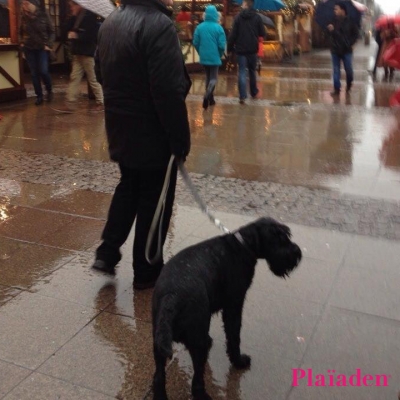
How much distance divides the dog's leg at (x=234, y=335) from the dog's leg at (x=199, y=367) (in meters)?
0.31

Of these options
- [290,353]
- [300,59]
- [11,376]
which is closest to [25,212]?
[11,376]

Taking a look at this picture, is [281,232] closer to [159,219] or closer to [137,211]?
[159,219]

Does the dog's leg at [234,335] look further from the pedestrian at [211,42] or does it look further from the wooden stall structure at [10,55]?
the wooden stall structure at [10,55]

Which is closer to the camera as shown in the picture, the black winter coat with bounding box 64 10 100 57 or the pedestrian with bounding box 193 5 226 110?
the black winter coat with bounding box 64 10 100 57

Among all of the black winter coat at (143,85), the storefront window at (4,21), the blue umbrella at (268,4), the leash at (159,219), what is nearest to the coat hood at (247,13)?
the storefront window at (4,21)

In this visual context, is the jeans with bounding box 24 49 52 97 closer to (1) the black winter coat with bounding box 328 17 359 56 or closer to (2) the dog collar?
(1) the black winter coat with bounding box 328 17 359 56

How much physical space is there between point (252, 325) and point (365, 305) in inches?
32.4

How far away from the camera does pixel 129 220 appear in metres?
4.09

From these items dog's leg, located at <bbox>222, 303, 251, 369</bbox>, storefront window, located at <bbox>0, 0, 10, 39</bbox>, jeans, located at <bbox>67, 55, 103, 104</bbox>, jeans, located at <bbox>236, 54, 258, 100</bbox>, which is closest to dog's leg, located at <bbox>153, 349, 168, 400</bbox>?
dog's leg, located at <bbox>222, 303, 251, 369</bbox>

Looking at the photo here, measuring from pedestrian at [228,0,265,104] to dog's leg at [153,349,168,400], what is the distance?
9.85 meters

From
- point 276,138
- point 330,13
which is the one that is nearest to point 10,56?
point 276,138

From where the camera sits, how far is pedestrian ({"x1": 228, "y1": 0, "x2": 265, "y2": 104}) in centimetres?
1216

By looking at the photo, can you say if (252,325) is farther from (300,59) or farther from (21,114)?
(300,59)

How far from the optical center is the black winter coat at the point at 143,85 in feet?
11.3
